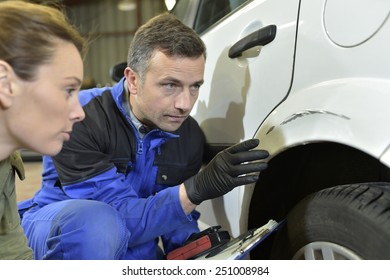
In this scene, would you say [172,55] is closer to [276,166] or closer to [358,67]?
[276,166]

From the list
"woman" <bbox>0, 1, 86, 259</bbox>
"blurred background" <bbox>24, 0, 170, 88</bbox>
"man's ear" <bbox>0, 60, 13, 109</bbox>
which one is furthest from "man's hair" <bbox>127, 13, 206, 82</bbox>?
"blurred background" <bbox>24, 0, 170, 88</bbox>

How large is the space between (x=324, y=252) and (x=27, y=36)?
73cm

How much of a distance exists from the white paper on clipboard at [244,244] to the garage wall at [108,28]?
32.6 feet

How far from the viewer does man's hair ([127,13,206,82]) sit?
1.21 metres

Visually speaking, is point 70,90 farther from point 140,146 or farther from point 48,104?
point 140,146

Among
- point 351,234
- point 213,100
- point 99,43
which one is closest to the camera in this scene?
point 351,234

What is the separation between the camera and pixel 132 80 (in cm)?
132

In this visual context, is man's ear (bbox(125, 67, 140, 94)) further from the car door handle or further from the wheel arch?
the wheel arch

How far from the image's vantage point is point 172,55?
1.20 meters

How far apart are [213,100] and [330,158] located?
46 centimetres

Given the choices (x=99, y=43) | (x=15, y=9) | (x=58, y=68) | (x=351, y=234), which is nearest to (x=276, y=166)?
(x=351, y=234)

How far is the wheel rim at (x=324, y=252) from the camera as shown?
0.81m

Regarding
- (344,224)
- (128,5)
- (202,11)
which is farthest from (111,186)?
(128,5)

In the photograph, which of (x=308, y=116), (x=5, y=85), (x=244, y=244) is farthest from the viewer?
(x=244, y=244)
